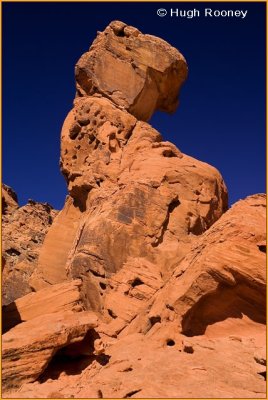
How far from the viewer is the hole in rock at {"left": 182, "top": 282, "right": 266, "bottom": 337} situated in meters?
12.6

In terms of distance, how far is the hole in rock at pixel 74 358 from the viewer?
12.9 m

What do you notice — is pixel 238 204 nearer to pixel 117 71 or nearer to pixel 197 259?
pixel 197 259

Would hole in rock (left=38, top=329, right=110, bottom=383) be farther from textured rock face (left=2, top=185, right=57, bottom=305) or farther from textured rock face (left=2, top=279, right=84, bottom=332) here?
textured rock face (left=2, top=185, right=57, bottom=305)

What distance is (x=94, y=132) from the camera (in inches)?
883

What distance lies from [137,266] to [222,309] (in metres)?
5.19

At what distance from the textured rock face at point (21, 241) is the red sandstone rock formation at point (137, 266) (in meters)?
8.58

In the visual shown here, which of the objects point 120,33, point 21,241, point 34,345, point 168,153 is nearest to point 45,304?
point 34,345

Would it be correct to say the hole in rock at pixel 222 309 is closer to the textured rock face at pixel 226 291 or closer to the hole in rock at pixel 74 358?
the textured rock face at pixel 226 291

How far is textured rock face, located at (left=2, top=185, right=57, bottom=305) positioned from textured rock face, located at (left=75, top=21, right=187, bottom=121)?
13.3m

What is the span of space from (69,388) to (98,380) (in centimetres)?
116

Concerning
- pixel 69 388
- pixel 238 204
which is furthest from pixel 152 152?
pixel 69 388

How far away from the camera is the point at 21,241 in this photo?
111ft

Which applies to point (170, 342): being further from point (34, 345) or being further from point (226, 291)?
point (34, 345)

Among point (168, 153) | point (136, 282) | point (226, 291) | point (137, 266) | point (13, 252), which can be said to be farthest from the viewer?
point (13, 252)
